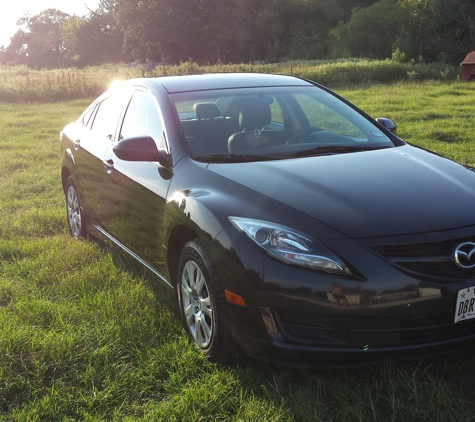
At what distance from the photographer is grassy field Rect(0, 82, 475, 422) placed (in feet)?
8.28

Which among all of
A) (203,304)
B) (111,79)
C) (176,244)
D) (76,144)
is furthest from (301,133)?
(111,79)

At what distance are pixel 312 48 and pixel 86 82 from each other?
136ft

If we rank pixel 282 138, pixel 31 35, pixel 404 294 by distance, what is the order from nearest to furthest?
pixel 404 294, pixel 282 138, pixel 31 35

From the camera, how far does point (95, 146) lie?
4.69 metres

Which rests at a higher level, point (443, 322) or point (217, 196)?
point (217, 196)

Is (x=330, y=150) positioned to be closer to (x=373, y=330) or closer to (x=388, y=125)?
(x=388, y=125)

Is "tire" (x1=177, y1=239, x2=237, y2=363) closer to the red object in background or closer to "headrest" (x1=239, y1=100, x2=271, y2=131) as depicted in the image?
"headrest" (x1=239, y1=100, x2=271, y2=131)

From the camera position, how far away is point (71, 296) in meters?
3.97

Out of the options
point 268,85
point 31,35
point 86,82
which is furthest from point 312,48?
point 31,35

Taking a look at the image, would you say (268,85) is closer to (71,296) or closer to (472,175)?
(472,175)

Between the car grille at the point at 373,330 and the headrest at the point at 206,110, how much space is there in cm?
171

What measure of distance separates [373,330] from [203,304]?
34.8 inches

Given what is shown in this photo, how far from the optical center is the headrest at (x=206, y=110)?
3816 millimetres

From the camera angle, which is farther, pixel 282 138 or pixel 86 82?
pixel 86 82
